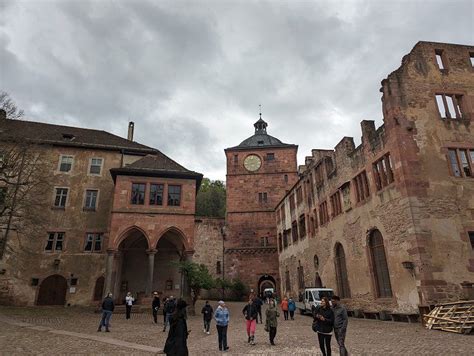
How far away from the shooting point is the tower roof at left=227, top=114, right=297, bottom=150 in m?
42.9

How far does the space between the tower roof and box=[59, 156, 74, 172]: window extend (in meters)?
20.6

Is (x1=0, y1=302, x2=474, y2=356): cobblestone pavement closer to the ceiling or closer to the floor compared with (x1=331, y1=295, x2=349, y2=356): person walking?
closer to the floor

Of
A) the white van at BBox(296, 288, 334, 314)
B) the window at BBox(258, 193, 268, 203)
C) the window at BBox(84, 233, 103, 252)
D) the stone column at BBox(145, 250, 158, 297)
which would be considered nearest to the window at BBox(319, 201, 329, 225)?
the white van at BBox(296, 288, 334, 314)

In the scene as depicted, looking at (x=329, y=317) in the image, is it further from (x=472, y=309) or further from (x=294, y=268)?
(x=294, y=268)

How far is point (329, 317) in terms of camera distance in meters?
7.14

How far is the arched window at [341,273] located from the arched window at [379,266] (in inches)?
131

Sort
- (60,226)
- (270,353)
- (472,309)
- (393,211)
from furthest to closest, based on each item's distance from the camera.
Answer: (60,226) < (393,211) < (472,309) < (270,353)

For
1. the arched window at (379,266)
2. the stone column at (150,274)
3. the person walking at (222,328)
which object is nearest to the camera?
the person walking at (222,328)

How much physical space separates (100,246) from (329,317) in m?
22.8

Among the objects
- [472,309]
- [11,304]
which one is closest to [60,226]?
[11,304]

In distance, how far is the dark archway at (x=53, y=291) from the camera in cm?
2389

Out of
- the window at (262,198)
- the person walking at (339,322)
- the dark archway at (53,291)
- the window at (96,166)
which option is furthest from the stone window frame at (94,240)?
the person walking at (339,322)

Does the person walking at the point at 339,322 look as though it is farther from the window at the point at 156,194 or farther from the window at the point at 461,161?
the window at the point at 156,194

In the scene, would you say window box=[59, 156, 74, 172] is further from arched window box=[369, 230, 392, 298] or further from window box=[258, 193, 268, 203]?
arched window box=[369, 230, 392, 298]
